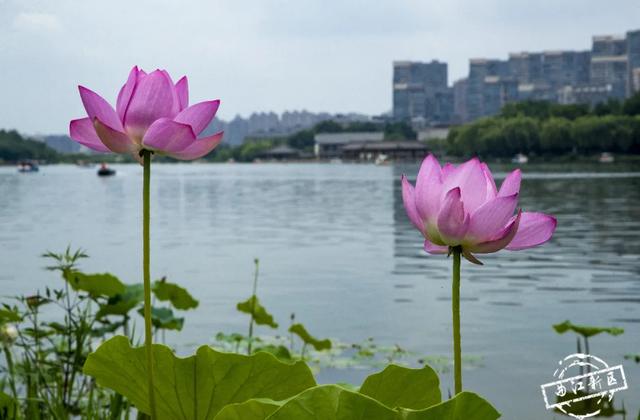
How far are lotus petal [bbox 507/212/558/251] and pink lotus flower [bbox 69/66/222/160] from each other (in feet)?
0.90

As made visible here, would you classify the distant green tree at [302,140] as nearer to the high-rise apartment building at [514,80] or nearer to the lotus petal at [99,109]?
the high-rise apartment building at [514,80]

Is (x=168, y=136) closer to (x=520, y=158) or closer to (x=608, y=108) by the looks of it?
(x=520, y=158)

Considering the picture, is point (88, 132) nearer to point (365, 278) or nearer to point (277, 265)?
point (365, 278)

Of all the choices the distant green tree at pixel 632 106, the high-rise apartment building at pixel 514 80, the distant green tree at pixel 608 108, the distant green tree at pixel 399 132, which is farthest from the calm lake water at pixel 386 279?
the high-rise apartment building at pixel 514 80

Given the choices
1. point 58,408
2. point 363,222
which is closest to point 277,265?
point 363,222

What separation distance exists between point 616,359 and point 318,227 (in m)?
7.81

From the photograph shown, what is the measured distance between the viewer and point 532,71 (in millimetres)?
128875

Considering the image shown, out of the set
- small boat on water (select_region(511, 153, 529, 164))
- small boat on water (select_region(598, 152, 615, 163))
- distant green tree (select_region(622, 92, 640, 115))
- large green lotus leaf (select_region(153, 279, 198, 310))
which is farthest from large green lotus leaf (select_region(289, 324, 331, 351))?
distant green tree (select_region(622, 92, 640, 115))

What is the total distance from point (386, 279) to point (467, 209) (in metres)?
6.20

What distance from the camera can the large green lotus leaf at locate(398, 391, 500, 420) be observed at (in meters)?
0.68

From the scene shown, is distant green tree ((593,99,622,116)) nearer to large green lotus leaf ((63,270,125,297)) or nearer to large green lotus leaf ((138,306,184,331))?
large green lotus leaf ((138,306,184,331))

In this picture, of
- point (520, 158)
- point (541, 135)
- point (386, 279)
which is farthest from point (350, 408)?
point (520, 158)

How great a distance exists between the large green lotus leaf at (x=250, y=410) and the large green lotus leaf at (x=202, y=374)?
11 centimetres

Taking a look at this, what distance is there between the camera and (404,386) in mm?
846
